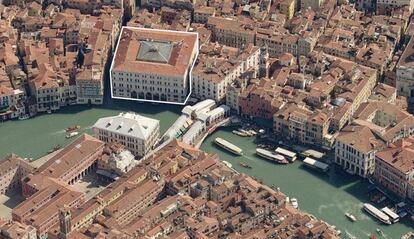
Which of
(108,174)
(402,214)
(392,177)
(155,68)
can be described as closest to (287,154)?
(392,177)

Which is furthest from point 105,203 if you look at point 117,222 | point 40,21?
point 40,21

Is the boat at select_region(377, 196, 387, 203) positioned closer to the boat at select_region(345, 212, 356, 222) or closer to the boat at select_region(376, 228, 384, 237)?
the boat at select_region(345, 212, 356, 222)

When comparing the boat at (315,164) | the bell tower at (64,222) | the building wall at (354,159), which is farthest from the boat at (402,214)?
the bell tower at (64,222)

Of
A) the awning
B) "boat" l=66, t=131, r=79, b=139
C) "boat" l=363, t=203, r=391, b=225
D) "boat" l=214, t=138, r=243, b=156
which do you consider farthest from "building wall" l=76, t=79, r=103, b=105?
"boat" l=363, t=203, r=391, b=225

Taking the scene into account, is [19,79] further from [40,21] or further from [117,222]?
[117,222]

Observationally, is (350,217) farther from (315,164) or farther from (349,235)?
(315,164)

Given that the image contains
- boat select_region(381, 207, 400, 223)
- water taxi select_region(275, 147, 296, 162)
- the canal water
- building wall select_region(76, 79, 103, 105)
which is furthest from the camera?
building wall select_region(76, 79, 103, 105)
